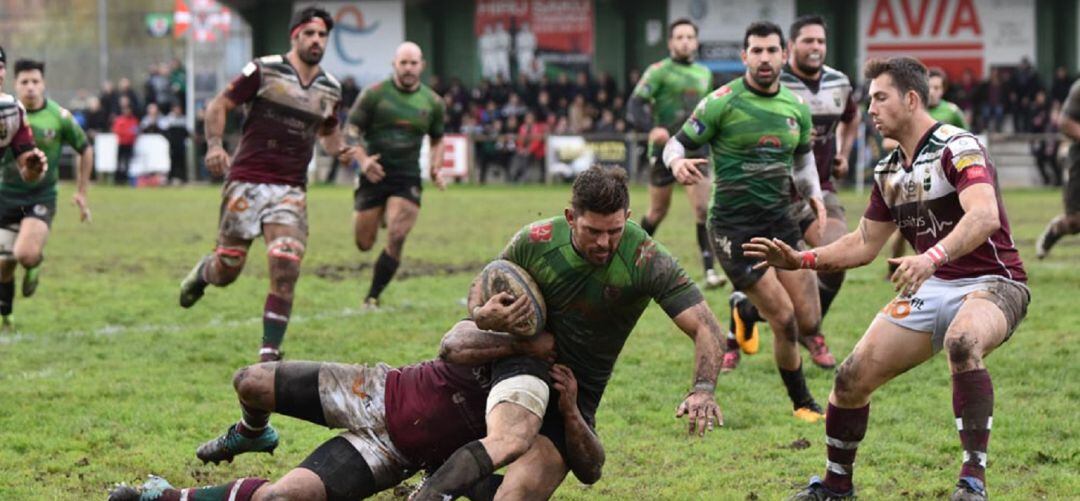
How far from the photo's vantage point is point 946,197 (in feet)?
22.5

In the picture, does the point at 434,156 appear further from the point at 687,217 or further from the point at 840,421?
the point at 687,217

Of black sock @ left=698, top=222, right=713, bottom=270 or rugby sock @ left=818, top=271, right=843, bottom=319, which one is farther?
black sock @ left=698, top=222, right=713, bottom=270

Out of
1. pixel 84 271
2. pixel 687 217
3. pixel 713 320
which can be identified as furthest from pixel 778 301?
pixel 687 217

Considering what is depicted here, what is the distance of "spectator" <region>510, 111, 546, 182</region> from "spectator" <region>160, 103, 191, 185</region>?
25.2 feet

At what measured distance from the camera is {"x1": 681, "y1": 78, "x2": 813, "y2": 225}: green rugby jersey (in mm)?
9555

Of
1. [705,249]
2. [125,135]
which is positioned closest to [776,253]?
[705,249]

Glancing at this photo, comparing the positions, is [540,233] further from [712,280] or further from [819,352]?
[712,280]

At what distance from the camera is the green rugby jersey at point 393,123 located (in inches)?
533

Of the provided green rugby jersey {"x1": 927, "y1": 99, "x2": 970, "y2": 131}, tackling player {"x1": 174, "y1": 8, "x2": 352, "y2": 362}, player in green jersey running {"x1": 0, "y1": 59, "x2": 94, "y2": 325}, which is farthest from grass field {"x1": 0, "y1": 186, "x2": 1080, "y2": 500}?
green rugby jersey {"x1": 927, "y1": 99, "x2": 970, "y2": 131}

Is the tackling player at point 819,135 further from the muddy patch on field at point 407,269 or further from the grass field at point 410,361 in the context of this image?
the muddy patch on field at point 407,269

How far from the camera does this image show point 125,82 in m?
36.4

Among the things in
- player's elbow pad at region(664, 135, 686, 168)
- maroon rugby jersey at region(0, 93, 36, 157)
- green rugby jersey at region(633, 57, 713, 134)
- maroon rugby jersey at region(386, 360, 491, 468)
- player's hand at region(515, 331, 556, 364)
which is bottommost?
maroon rugby jersey at region(386, 360, 491, 468)

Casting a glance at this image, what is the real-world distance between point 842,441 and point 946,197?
122 centimetres

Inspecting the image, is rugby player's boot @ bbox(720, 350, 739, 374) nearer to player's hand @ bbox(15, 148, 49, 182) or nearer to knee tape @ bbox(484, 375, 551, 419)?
knee tape @ bbox(484, 375, 551, 419)
